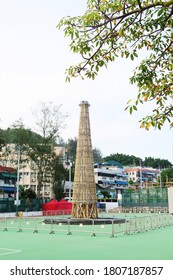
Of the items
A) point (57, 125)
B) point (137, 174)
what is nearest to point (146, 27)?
point (57, 125)

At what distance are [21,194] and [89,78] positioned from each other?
4847cm

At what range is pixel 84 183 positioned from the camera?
84.3ft

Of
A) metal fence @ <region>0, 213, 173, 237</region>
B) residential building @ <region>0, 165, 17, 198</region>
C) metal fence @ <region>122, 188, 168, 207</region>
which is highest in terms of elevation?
residential building @ <region>0, 165, 17, 198</region>

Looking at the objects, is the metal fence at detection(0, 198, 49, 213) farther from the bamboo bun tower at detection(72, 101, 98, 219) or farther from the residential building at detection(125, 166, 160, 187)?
the residential building at detection(125, 166, 160, 187)

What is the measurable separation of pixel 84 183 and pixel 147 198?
2620cm

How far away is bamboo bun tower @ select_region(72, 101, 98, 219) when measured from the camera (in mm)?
25484

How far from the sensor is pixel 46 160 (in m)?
47.5

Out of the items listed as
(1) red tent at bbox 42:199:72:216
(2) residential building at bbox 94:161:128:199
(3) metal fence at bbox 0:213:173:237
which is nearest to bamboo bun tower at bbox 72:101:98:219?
(3) metal fence at bbox 0:213:173:237

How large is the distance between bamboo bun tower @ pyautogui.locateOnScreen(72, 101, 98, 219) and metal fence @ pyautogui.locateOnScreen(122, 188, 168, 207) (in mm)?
23902

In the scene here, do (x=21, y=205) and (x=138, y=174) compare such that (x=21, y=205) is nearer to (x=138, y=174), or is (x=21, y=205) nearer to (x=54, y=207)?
(x=54, y=207)

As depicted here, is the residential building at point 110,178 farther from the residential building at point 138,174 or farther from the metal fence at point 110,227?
the metal fence at point 110,227

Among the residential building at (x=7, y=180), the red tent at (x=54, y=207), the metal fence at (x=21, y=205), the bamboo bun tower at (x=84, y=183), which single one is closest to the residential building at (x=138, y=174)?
the residential building at (x=7, y=180)

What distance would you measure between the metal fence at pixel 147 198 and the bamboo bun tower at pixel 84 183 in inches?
941

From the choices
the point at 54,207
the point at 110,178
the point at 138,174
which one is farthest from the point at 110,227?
the point at 138,174
